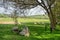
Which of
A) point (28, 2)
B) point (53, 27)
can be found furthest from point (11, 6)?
point (53, 27)

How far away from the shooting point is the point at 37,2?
14156 mm

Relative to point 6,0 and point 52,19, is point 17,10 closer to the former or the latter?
point 6,0

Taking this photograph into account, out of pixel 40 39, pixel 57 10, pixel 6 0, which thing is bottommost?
pixel 40 39

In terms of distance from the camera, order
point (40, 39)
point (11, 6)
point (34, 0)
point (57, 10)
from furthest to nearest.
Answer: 1. point (57, 10)
2. point (11, 6)
3. point (34, 0)
4. point (40, 39)

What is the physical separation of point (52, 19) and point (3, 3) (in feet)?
13.9

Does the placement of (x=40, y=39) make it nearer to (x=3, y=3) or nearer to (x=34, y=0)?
(x=34, y=0)

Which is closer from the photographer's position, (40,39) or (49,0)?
(40,39)

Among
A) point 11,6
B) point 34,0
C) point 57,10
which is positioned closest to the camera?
point 34,0

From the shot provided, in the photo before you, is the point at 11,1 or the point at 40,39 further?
the point at 11,1

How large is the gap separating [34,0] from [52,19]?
201cm

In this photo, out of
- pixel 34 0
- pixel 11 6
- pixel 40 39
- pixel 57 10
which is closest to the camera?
pixel 40 39

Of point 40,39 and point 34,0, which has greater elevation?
point 34,0

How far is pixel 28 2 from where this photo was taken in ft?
46.9

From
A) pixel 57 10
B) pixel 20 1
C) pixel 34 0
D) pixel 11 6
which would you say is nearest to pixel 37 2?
pixel 34 0
